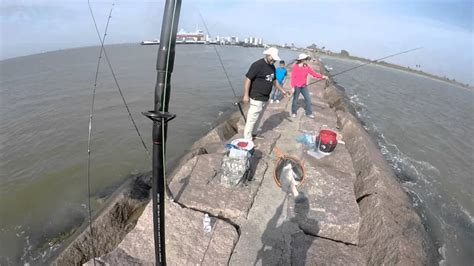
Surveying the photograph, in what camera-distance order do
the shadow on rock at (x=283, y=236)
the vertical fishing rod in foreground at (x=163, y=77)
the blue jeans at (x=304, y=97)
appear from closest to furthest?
the vertical fishing rod in foreground at (x=163, y=77) < the shadow on rock at (x=283, y=236) < the blue jeans at (x=304, y=97)

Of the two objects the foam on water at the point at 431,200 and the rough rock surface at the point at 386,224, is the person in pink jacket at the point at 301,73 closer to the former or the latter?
the rough rock surface at the point at 386,224

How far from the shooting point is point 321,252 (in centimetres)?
439

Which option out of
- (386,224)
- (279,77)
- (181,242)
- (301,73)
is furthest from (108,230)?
(279,77)

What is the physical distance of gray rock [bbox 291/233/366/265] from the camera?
167 inches

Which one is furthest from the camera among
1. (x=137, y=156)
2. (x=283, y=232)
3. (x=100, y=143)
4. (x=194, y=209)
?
(x=100, y=143)

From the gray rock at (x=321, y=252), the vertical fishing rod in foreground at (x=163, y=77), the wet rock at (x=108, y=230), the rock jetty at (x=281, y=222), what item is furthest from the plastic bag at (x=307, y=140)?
the vertical fishing rod in foreground at (x=163, y=77)

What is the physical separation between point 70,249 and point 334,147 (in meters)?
6.24

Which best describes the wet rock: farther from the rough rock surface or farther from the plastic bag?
the rough rock surface

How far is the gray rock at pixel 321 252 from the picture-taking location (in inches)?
167

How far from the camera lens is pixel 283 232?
15.5ft

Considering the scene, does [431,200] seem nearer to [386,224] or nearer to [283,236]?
[386,224]

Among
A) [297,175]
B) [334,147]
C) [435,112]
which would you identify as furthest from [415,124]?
[297,175]

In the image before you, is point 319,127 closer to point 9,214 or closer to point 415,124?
point 9,214

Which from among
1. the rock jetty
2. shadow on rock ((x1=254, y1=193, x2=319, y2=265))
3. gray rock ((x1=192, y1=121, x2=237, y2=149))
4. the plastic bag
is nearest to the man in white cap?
the rock jetty
